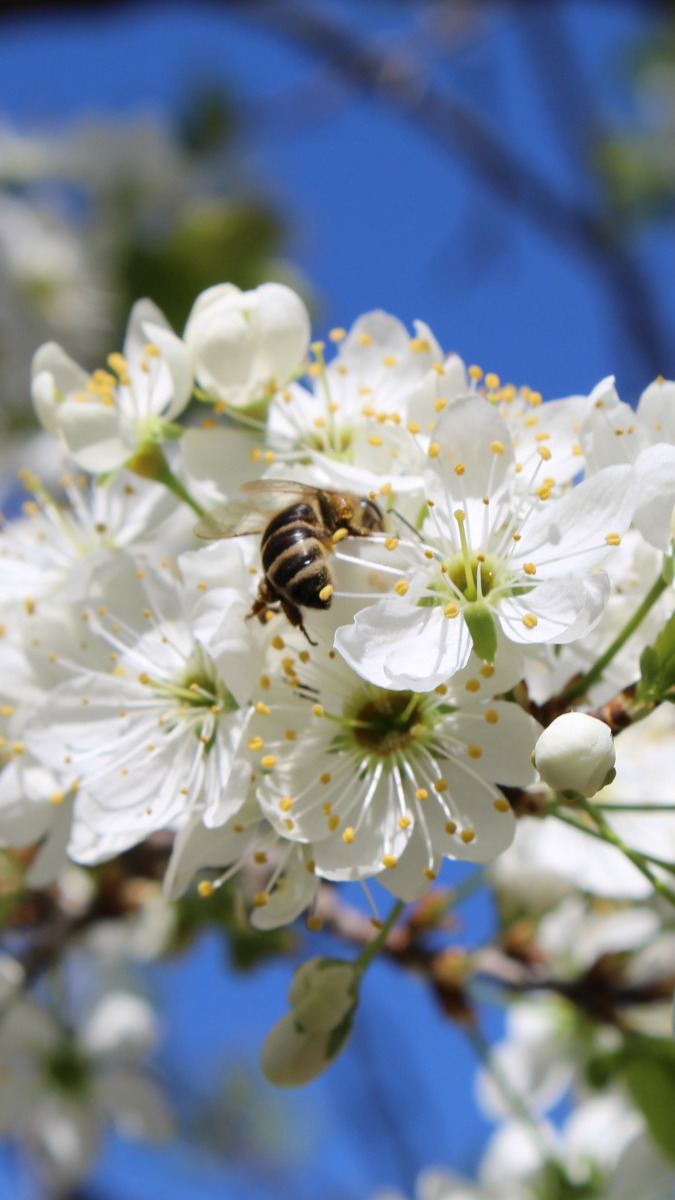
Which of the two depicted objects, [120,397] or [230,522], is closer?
[230,522]

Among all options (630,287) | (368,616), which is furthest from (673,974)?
(630,287)

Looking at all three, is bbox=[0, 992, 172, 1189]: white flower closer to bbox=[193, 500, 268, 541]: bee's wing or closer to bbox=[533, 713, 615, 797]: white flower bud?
bbox=[193, 500, 268, 541]: bee's wing

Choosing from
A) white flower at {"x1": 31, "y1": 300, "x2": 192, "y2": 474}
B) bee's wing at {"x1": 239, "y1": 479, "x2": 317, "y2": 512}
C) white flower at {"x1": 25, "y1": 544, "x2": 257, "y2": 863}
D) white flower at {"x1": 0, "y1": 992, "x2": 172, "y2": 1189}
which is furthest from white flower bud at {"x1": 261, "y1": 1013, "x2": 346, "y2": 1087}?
white flower at {"x1": 0, "y1": 992, "x2": 172, "y2": 1189}

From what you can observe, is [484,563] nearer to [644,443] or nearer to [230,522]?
[644,443]

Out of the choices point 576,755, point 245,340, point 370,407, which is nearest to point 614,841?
point 576,755

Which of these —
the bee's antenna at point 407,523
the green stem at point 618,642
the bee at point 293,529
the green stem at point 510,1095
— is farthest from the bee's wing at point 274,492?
the green stem at point 510,1095

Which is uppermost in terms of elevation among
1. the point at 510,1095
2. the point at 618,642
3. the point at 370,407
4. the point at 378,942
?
the point at 370,407
